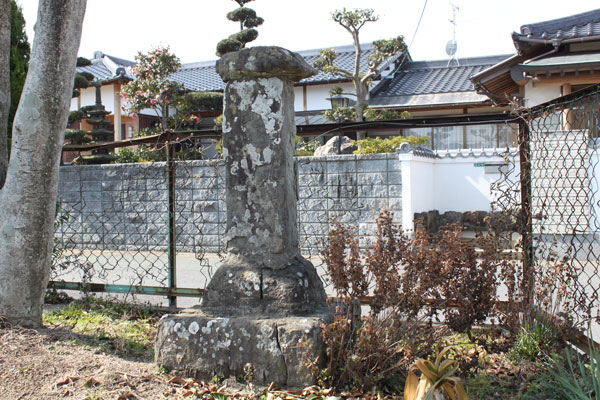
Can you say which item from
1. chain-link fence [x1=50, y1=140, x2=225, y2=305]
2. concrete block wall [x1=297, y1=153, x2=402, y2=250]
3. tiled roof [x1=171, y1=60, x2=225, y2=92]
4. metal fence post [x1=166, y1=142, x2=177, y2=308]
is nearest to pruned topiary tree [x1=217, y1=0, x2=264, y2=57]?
tiled roof [x1=171, y1=60, x2=225, y2=92]

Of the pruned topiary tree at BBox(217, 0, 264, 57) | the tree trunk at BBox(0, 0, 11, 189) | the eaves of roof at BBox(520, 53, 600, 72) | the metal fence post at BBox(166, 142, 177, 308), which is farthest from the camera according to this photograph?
the pruned topiary tree at BBox(217, 0, 264, 57)

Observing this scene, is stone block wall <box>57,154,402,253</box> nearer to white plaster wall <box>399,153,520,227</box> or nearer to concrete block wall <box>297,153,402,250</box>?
concrete block wall <box>297,153,402,250</box>

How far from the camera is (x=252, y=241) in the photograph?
3584 mm

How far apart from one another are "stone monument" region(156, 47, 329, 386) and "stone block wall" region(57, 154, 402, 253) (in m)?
5.16

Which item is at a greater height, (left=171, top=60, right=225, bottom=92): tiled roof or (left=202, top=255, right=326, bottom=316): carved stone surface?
(left=171, top=60, right=225, bottom=92): tiled roof

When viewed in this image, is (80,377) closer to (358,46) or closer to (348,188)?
(348,188)

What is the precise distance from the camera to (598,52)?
10102 millimetres

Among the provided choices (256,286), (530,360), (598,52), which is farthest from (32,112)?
(598,52)

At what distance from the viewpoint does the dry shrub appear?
307 centimetres

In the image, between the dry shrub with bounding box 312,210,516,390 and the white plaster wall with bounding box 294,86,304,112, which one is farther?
the white plaster wall with bounding box 294,86,304,112

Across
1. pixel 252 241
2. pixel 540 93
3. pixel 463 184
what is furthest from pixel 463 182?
pixel 252 241

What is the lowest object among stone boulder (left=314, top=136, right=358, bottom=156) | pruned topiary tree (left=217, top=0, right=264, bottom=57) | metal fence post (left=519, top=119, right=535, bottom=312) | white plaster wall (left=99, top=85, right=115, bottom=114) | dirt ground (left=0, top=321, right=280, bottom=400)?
dirt ground (left=0, top=321, right=280, bottom=400)

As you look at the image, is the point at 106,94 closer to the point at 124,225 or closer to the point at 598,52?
the point at 124,225

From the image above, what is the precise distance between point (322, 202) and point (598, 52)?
6065 mm
